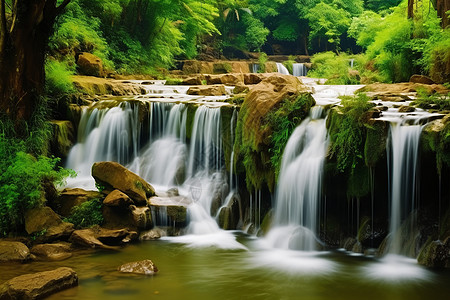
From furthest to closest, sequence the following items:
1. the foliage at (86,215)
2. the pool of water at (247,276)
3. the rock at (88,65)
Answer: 1. the rock at (88,65)
2. the foliage at (86,215)
3. the pool of water at (247,276)

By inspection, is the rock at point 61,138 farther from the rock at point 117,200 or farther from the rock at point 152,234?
the rock at point 152,234

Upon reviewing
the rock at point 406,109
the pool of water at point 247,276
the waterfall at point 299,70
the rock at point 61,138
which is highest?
the waterfall at point 299,70

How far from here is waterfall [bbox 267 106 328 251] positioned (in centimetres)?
887

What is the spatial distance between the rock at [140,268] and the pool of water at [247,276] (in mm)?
130

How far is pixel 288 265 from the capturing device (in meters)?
7.64

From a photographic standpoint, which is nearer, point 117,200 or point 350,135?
point 350,135

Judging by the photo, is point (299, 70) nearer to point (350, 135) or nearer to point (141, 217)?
point (350, 135)

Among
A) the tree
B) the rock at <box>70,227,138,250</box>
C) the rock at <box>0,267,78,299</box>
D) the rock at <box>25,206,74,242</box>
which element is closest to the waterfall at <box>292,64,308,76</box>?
the tree

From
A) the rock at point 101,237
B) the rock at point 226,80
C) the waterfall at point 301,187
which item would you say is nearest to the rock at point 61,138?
the rock at point 101,237

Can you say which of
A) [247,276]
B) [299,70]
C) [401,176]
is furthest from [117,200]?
[299,70]

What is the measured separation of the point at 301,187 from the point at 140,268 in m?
3.63

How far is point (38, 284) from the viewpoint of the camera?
5969 mm

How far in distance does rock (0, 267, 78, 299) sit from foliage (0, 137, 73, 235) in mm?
2921

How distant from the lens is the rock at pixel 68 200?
9.68m
